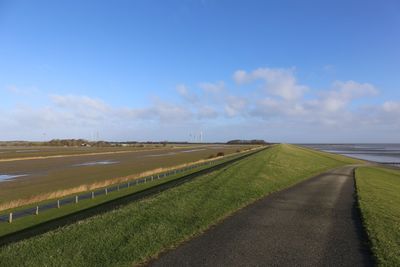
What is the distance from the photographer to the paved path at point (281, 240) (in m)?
9.00

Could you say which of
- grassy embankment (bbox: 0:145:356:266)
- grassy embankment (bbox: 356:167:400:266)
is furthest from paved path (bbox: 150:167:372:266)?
grassy embankment (bbox: 0:145:356:266)

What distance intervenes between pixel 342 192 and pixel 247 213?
9007mm

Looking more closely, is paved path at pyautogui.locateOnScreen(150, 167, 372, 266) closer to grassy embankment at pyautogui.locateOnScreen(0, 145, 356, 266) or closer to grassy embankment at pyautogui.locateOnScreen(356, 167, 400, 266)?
grassy embankment at pyautogui.locateOnScreen(356, 167, 400, 266)

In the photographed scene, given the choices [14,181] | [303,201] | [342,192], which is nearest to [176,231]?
[303,201]

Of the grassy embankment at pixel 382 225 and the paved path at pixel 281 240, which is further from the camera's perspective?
the grassy embankment at pixel 382 225

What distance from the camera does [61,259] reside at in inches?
360

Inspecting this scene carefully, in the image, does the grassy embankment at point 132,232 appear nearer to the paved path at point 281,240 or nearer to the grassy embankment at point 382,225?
the paved path at point 281,240

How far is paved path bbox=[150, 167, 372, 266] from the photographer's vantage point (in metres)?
9.00

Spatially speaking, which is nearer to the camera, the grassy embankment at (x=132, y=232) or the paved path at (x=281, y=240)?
the paved path at (x=281, y=240)

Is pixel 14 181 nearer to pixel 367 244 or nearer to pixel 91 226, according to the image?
pixel 91 226

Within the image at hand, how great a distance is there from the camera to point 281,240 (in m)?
10.7

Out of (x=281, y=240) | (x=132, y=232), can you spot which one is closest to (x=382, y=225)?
(x=281, y=240)

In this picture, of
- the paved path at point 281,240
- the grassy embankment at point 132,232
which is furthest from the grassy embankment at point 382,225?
the grassy embankment at point 132,232

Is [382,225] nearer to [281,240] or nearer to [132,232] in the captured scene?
[281,240]
